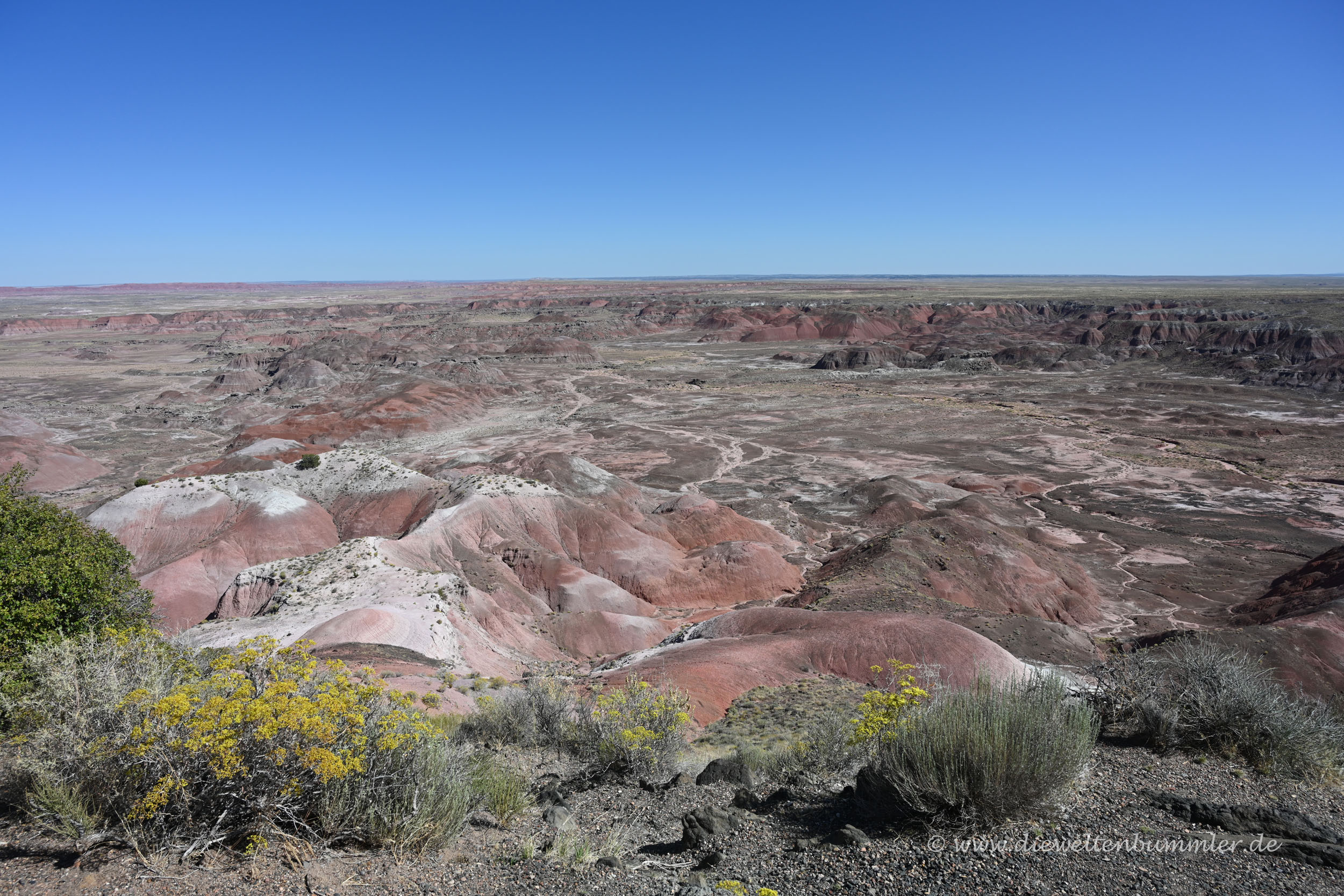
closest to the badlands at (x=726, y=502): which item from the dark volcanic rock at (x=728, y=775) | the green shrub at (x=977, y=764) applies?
the green shrub at (x=977, y=764)

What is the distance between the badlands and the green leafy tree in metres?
4.59

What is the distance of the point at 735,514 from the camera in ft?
132

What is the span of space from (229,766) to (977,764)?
6.98 m

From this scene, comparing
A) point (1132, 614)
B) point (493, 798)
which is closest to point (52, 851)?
point (493, 798)

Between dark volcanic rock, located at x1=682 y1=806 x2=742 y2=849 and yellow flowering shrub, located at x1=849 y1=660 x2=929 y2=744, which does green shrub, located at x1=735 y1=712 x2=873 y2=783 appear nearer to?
yellow flowering shrub, located at x1=849 y1=660 x2=929 y2=744

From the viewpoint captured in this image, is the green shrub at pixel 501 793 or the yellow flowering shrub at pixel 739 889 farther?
the green shrub at pixel 501 793

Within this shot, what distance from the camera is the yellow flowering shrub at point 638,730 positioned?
31.9ft

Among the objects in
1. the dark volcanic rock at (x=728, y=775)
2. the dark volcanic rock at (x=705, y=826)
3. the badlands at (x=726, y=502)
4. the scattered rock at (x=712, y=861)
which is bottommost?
the badlands at (x=726, y=502)

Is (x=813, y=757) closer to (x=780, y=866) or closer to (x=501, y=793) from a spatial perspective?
(x=780, y=866)

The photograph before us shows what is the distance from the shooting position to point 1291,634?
2105cm

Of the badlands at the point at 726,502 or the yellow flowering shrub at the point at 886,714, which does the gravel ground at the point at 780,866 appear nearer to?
the yellow flowering shrub at the point at 886,714

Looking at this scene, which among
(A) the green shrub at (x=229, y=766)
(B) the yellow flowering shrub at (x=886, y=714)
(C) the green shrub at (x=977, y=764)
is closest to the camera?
(A) the green shrub at (x=229, y=766)

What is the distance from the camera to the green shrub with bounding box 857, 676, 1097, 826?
6684 mm

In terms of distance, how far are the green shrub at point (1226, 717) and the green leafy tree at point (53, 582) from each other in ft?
55.5
